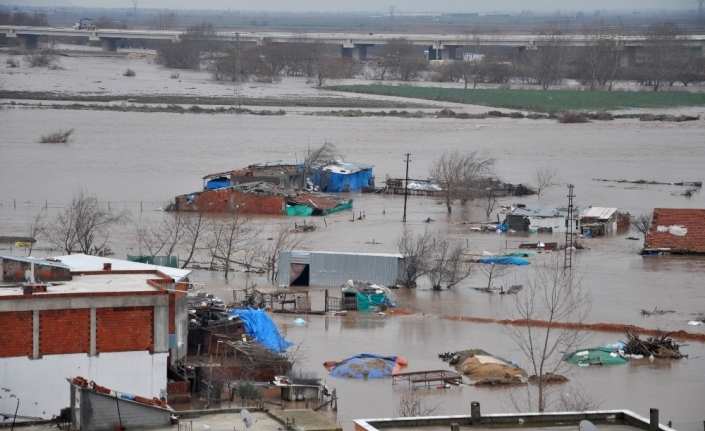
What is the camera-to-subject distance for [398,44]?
83125 mm

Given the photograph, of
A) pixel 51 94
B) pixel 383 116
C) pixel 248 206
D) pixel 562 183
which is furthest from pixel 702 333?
pixel 51 94

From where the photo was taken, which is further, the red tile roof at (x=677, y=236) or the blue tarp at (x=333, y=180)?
the blue tarp at (x=333, y=180)

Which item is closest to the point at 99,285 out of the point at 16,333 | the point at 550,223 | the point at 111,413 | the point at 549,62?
the point at 16,333

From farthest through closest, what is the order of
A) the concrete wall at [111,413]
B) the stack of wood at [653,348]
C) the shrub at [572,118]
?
the shrub at [572,118] < the stack of wood at [653,348] < the concrete wall at [111,413]

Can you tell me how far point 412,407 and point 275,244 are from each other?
10.7m

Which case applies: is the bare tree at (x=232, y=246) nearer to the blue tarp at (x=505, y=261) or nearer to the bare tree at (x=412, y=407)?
the blue tarp at (x=505, y=261)

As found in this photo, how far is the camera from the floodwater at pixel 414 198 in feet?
47.3

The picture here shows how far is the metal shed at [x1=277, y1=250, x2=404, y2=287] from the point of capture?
63.0ft

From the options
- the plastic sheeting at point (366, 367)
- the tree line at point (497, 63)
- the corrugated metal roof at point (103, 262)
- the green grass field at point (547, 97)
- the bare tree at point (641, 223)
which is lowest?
the plastic sheeting at point (366, 367)

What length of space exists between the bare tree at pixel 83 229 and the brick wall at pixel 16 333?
9.74 m

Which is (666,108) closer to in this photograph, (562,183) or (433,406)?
(562,183)

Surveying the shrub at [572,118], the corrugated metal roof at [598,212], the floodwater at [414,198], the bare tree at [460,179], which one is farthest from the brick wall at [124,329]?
the shrub at [572,118]

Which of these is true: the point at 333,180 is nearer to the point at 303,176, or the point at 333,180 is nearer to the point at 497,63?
the point at 303,176

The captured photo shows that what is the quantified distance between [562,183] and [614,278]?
13102 millimetres
